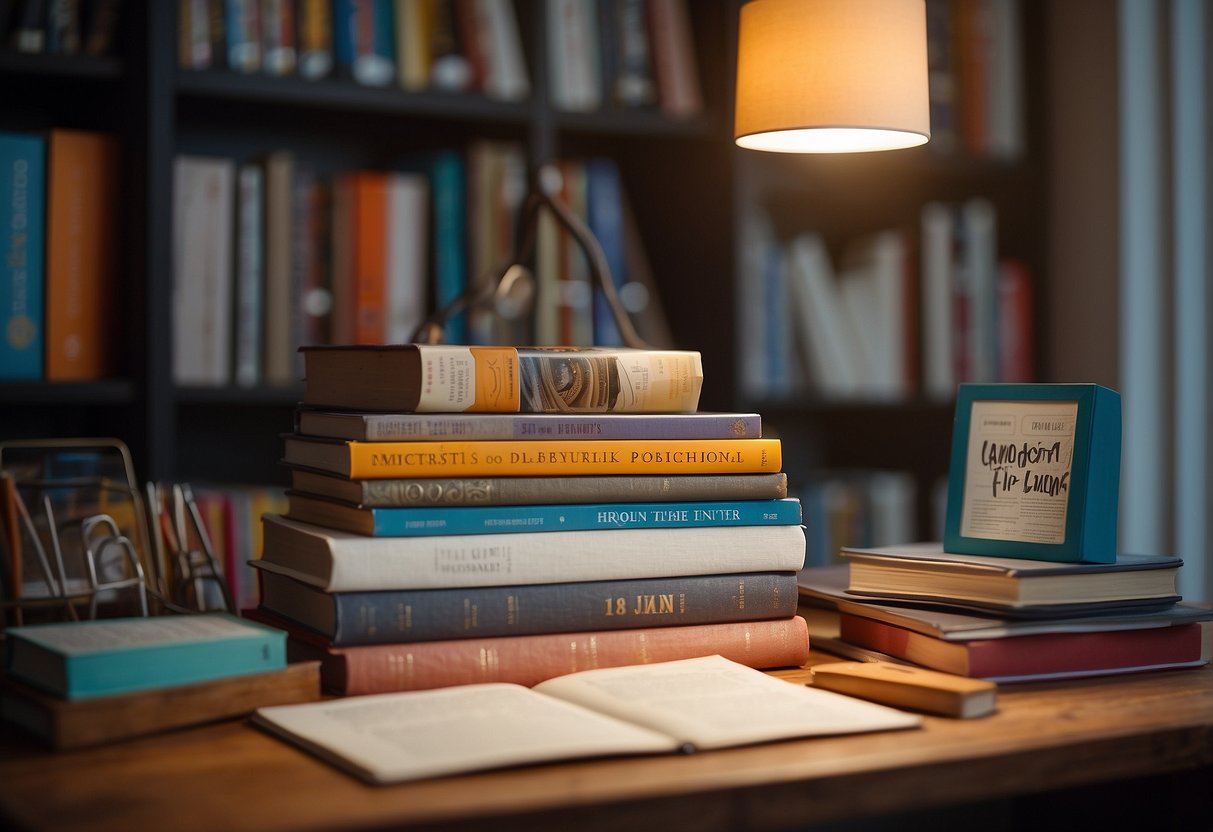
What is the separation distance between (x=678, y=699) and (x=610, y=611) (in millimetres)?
131

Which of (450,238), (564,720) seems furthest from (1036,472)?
(450,238)

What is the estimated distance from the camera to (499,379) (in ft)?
3.28

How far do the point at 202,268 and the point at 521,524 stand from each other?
1132 mm

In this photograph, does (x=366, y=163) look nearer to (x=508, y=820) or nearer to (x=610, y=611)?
(x=610, y=611)

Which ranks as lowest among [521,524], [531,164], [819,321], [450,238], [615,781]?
[615,781]

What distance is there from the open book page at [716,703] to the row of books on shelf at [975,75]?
1.75m

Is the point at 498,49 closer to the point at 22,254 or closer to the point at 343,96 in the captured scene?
the point at 343,96

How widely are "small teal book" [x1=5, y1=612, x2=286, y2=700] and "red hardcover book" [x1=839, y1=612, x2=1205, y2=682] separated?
0.47 meters

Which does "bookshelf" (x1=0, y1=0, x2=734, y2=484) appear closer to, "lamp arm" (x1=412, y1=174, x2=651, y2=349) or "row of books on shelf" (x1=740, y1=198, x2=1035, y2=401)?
"row of books on shelf" (x1=740, y1=198, x2=1035, y2=401)

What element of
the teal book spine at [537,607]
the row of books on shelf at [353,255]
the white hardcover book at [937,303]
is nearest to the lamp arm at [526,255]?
the teal book spine at [537,607]

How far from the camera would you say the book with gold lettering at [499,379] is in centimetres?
98

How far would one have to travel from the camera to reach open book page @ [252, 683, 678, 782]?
74 centimetres

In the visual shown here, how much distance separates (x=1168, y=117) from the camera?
2.40 meters

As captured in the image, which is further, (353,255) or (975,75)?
(975,75)
